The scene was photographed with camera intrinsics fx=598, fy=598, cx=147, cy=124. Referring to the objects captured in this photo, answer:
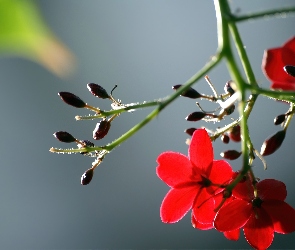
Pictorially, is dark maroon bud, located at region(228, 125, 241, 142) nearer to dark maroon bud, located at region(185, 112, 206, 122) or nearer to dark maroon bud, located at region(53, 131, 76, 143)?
dark maroon bud, located at region(185, 112, 206, 122)

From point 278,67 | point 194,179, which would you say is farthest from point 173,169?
point 278,67

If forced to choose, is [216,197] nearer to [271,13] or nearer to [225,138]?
[225,138]

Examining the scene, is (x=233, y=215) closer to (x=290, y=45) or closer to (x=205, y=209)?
(x=205, y=209)

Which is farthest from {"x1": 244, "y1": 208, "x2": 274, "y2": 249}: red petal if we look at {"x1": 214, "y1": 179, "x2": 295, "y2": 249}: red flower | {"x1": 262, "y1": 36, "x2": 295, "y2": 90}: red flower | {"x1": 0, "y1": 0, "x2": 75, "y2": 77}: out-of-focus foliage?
{"x1": 0, "y1": 0, "x2": 75, "y2": 77}: out-of-focus foliage

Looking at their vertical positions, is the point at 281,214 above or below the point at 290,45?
below

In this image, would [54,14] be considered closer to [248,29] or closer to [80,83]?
[80,83]

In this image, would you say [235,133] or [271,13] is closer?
[271,13]
